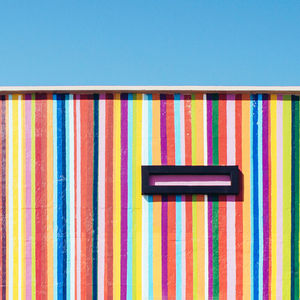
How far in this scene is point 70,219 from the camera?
5.24 meters

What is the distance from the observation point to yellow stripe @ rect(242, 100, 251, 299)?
522cm

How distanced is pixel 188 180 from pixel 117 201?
1019mm

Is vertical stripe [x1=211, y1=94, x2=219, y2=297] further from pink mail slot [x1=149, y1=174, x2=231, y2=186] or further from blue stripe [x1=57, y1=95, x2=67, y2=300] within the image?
blue stripe [x1=57, y1=95, x2=67, y2=300]

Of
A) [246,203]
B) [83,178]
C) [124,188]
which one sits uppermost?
[83,178]

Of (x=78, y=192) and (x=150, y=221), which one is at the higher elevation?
(x=78, y=192)

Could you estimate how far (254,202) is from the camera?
527 cm

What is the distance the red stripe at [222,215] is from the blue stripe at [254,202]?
0.37 metres

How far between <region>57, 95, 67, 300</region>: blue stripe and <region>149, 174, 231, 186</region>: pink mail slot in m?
1.23

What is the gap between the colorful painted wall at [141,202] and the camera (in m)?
5.21

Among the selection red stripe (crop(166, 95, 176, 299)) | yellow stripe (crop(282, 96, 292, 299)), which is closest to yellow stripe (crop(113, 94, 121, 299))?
red stripe (crop(166, 95, 176, 299))

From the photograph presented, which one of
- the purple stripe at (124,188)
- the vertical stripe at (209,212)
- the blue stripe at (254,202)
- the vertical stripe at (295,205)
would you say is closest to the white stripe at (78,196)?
the purple stripe at (124,188)

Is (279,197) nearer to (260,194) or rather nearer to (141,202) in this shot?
(260,194)

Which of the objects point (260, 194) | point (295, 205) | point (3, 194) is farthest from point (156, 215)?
point (3, 194)

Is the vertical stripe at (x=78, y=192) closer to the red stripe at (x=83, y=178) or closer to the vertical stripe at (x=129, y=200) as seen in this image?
the red stripe at (x=83, y=178)
